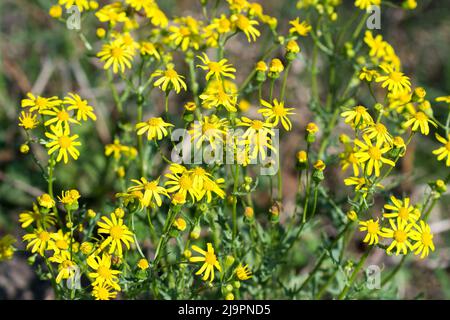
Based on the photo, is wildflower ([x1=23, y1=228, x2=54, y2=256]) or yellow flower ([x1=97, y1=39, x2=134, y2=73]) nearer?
wildflower ([x1=23, y1=228, x2=54, y2=256])

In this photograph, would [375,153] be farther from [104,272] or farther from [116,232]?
[104,272]

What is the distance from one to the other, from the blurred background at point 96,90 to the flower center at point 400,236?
5.69 ft

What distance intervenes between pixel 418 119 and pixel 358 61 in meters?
0.84

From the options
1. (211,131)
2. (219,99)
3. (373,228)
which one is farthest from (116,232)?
(373,228)

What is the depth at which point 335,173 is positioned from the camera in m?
5.57

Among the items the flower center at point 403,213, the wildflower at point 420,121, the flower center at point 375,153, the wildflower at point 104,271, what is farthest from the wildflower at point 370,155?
the wildflower at point 104,271

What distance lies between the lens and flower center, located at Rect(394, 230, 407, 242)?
291 cm

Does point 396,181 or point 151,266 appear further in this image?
point 396,181

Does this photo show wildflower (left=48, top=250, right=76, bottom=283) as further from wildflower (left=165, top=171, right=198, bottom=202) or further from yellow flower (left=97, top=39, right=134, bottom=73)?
yellow flower (left=97, top=39, right=134, bottom=73)

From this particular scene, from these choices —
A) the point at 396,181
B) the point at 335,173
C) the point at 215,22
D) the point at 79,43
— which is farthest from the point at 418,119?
the point at 79,43

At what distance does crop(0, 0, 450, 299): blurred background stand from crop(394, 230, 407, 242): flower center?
173 centimetres

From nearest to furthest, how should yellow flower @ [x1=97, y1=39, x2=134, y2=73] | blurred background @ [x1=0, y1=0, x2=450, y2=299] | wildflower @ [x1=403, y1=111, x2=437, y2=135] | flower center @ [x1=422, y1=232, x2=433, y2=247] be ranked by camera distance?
flower center @ [x1=422, y1=232, x2=433, y2=247]
wildflower @ [x1=403, y1=111, x2=437, y2=135]
yellow flower @ [x1=97, y1=39, x2=134, y2=73]
blurred background @ [x1=0, y1=0, x2=450, y2=299]

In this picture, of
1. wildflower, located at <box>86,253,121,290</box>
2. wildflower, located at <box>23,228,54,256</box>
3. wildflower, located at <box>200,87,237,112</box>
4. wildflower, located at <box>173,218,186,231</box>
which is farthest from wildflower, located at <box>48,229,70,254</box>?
wildflower, located at <box>200,87,237,112</box>

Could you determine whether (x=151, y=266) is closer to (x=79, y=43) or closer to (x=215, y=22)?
(x=215, y=22)
